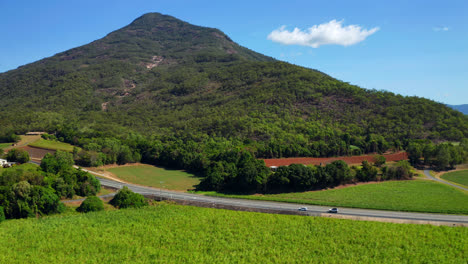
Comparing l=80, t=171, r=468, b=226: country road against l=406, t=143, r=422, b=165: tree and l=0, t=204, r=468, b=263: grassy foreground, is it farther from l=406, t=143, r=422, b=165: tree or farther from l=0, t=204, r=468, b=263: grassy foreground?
l=406, t=143, r=422, b=165: tree

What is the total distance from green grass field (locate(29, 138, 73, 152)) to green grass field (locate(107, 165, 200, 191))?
20085mm

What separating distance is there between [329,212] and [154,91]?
136 metres

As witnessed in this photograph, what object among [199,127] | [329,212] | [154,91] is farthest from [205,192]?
[154,91]

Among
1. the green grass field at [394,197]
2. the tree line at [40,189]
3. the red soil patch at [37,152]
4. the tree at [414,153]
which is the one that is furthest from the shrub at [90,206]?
the tree at [414,153]

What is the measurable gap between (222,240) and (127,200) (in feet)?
63.2

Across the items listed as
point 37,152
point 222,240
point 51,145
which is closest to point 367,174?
point 222,240

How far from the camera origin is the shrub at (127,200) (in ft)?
149

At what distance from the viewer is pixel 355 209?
43.3 m

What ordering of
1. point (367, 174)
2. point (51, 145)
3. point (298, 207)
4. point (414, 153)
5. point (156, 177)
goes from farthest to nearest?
1. point (51, 145)
2. point (414, 153)
3. point (156, 177)
4. point (367, 174)
5. point (298, 207)

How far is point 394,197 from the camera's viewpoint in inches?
1914

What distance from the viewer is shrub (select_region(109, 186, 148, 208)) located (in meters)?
45.5

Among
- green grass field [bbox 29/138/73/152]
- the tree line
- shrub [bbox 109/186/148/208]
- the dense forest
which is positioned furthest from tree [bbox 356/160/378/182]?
green grass field [bbox 29/138/73/152]

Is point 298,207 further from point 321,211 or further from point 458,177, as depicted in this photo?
point 458,177

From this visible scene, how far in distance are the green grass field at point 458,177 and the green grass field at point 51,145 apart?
8953 cm
